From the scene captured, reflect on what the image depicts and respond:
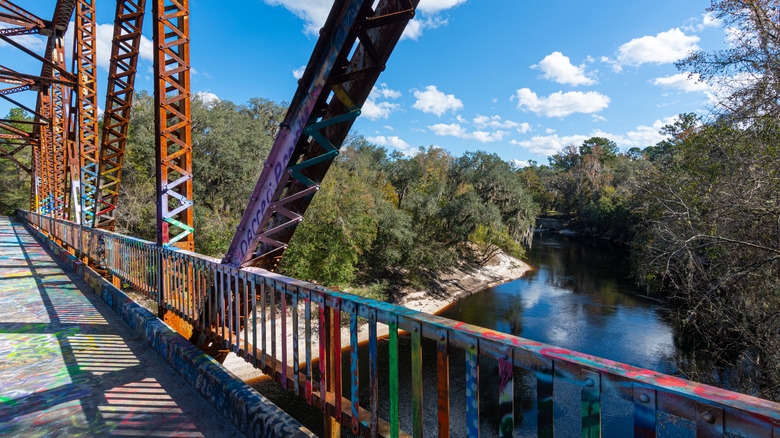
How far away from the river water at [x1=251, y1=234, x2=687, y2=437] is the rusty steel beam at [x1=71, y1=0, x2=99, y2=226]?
8.73 metres

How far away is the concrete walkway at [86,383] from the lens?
2541 millimetres

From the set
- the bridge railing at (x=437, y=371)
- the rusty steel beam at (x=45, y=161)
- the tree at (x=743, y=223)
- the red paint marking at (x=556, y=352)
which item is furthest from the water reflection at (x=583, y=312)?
the rusty steel beam at (x=45, y=161)

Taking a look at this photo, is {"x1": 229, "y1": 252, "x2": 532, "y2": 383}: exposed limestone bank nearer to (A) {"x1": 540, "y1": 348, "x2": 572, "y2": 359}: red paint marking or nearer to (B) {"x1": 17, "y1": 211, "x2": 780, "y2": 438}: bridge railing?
(B) {"x1": 17, "y1": 211, "x2": 780, "y2": 438}: bridge railing

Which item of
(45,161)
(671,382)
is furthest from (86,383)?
(45,161)

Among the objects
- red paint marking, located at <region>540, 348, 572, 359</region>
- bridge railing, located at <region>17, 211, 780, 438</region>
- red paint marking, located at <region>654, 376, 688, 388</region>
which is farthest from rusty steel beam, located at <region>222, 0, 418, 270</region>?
red paint marking, located at <region>654, 376, 688, 388</region>

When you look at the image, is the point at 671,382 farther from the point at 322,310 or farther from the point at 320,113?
the point at 320,113

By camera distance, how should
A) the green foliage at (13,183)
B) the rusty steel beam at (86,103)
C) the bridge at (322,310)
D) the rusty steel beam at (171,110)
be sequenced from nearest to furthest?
1. the bridge at (322,310)
2. the rusty steel beam at (171,110)
3. the rusty steel beam at (86,103)
4. the green foliage at (13,183)

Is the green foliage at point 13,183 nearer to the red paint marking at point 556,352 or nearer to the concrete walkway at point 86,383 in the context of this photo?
the concrete walkway at point 86,383

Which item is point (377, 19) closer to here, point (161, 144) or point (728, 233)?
point (161, 144)

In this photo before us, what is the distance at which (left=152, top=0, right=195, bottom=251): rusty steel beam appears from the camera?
4.71 meters

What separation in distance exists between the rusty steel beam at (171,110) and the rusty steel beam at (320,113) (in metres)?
2.24

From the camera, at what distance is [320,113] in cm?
261

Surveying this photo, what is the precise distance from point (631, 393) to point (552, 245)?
1917 inches

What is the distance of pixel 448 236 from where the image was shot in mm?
26000
